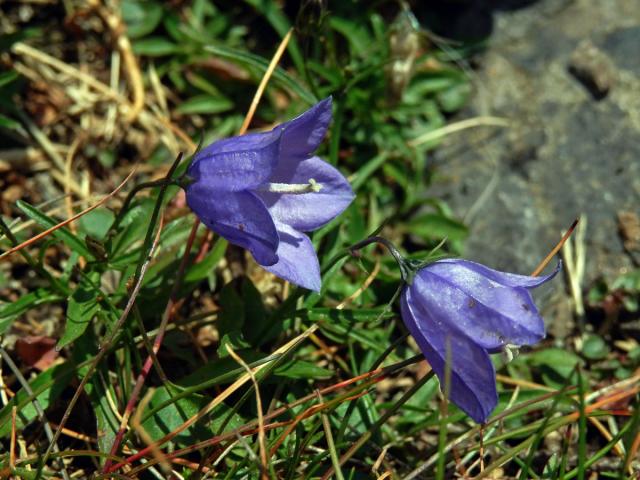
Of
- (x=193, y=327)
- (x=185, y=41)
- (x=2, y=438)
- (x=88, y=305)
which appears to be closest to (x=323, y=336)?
(x=193, y=327)

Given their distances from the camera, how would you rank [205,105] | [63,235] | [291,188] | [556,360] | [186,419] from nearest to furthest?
1. [291,188]
2. [186,419]
3. [63,235]
4. [556,360]
5. [205,105]

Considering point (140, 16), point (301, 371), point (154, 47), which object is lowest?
point (301, 371)

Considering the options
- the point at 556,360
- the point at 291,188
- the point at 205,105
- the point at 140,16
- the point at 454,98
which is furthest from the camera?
the point at 454,98

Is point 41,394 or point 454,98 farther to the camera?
point 454,98

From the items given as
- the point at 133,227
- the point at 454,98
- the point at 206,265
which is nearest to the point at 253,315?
the point at 206,265

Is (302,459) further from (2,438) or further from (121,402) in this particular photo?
(2,438)

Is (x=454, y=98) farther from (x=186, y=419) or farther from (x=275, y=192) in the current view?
(x=186, y=419)

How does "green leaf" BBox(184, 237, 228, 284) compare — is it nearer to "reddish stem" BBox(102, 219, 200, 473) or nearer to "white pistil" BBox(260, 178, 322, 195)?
"reddish stem" BBox(102, 219, 200, 473)

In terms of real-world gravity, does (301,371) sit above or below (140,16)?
below
